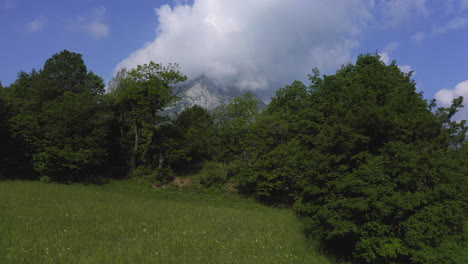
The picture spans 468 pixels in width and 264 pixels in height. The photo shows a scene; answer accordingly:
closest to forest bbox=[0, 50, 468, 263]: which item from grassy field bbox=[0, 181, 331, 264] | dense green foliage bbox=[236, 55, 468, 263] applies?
dense green foliage bbox=[236, 55, 468, 263]

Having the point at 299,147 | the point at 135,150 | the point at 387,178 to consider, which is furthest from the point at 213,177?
the point at 387,178

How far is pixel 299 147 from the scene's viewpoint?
16.7 meters

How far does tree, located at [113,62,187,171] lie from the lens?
34.6m

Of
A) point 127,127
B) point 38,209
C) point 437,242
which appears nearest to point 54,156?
point 127,127

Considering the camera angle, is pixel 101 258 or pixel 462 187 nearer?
pixel 101 258

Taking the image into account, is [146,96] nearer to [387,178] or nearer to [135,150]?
[135,150]

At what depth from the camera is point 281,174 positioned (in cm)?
2622

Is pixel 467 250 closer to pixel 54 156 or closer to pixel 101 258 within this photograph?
pixel 101 258

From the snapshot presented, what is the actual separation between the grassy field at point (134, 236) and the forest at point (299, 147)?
7.45ft

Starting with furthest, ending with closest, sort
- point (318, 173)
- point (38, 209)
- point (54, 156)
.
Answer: point (54, 156) → point (38, 209) → point (318, 173)

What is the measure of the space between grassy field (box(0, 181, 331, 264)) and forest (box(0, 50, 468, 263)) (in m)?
2.27

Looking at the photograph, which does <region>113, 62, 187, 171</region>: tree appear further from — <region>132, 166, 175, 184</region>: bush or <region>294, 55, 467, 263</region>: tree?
<region>294, 55, 467, 263</region>: tree

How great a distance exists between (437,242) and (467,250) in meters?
2.11

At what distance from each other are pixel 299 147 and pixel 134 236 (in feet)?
35.1
